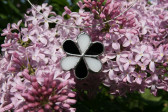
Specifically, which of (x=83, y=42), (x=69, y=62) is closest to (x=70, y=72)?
(x=69, y=62)

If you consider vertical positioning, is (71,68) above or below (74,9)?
below

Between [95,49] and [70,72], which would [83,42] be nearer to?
[95,49]

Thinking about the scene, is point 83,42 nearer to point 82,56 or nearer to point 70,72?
point 82,56

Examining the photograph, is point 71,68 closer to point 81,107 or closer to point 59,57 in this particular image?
point 59,57

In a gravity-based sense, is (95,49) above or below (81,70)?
above

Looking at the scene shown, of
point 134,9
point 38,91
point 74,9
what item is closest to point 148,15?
point 134,9

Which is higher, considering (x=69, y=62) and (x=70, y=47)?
(x=70, y=47)

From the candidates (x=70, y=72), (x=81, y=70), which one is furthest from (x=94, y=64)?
(x=70, y=72)
